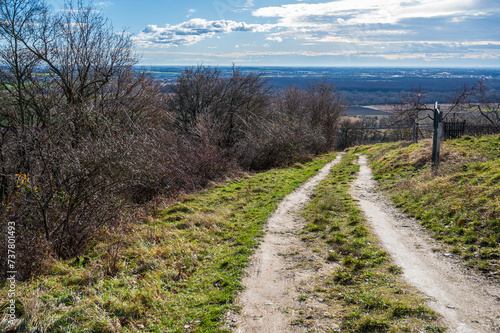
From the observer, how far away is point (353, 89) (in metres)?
156

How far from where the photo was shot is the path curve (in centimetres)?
507

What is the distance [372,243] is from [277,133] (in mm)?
14135

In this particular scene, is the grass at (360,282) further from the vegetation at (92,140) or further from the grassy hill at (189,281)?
the vegetation at (92,140)

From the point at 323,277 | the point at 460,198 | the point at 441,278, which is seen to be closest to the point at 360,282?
the point at 323,277

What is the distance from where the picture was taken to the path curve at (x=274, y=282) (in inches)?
200

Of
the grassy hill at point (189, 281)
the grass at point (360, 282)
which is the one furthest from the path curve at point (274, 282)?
the grass at point (360, 282)

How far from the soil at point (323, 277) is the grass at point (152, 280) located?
41 cm

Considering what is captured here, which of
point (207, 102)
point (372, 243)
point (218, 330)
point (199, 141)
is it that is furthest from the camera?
point (207, 102)

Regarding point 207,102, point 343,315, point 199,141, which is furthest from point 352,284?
point 207,102

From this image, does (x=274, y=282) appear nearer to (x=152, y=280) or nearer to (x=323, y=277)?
(x=323, y=277)

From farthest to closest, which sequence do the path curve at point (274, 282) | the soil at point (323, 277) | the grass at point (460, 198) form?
the grass at point (460, 198), the path curve at point (274, 282), the soil at point (323, 277)

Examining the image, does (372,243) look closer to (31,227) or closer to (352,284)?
(352,284)

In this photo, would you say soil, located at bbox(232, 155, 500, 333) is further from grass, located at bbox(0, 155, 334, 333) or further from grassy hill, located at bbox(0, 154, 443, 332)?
grass, located at bbox(0, 155, 334, 333)

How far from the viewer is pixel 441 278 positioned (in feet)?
19.8
